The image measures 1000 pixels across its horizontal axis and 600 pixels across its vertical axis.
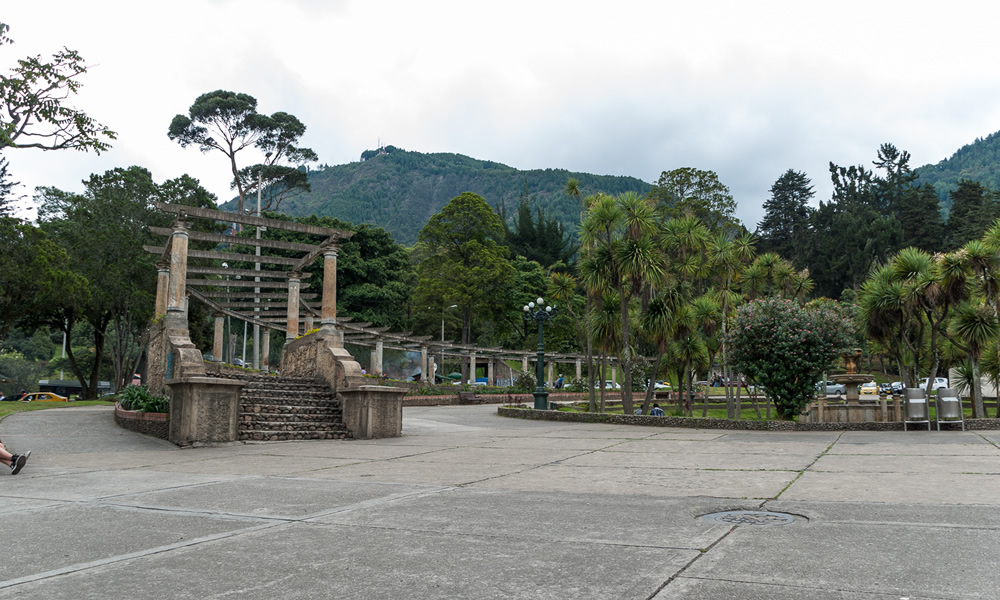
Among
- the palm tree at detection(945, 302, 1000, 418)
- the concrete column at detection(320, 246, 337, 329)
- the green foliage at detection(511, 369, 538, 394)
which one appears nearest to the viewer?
the concrete column at detection(320, 246, 337, 329)

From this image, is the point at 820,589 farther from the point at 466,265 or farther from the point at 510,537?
the point at 466,265

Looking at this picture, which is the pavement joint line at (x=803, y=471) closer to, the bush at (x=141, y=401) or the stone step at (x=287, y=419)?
the stone step at (x=287, y=419)

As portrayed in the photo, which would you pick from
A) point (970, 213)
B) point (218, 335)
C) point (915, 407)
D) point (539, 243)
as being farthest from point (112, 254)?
point (970, 213)

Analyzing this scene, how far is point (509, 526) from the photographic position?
16.2ft

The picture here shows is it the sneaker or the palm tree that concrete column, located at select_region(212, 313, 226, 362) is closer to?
the sneaker

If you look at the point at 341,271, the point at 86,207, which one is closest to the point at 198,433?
the point at 86,207

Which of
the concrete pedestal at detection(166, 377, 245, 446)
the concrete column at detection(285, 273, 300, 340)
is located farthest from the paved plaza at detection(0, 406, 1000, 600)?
the concrete column at detection(285, 273, 300, 340)

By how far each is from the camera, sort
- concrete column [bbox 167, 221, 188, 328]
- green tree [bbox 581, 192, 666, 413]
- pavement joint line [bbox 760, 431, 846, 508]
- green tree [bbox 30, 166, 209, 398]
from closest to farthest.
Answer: pavement joint line [bbox 760, 431, 846, 508]
concrete column [bbox 167, 221, 188, 328]
green tree [bbox 581, 192, 666, 413]
green tree [bbox 30, 166, 209, 398]

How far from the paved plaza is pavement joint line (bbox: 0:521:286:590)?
0.02 metres

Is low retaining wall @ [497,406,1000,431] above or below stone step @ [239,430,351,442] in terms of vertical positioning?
above

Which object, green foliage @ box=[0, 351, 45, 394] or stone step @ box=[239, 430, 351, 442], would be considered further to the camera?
green foliage @ box=[0, 351, 45, 394]

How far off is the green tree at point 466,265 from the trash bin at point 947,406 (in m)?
36.9

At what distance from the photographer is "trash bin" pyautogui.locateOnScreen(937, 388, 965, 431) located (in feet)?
47.0

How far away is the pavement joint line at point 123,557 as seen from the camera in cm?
365
